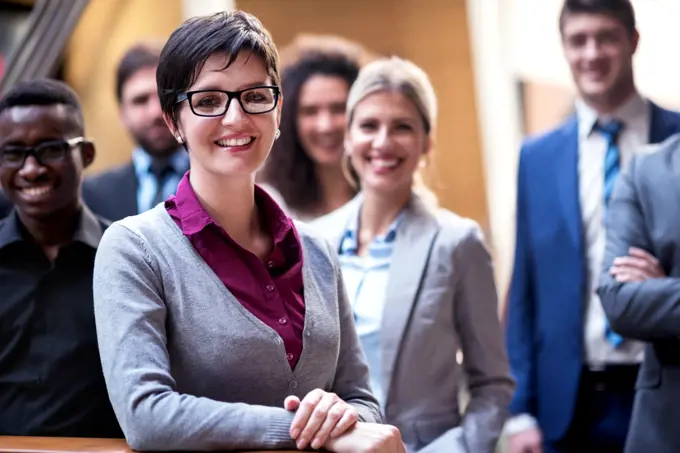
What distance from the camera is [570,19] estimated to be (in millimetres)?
3404

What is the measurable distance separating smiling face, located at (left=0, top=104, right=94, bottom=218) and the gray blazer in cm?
91

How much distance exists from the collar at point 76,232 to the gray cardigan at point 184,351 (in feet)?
1.38

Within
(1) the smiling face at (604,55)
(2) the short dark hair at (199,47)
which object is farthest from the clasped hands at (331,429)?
(1) the smiling face at (604,55)

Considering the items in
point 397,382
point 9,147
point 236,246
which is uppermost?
point 9,147

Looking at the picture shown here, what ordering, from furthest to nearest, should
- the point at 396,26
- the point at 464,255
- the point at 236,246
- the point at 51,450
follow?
1. the point at 396,26
2. the point at 464,255
3. the point at 236,246
4. the point at 51,450

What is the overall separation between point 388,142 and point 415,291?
0.43 metres

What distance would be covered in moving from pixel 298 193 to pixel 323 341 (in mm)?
2184

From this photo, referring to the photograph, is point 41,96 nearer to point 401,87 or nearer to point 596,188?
point 401,87

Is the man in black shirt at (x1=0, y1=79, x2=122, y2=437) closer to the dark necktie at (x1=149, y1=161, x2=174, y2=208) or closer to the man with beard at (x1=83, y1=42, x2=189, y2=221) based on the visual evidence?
the man with beard at (x1=83, y1=42, x2=189, y2=221)

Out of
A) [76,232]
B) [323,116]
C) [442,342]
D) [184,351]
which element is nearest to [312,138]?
[323,116]

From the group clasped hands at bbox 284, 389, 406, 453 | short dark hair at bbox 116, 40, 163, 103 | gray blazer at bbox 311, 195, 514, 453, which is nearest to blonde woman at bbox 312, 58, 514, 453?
gray blazer at bbox 311, 195, 514, 453

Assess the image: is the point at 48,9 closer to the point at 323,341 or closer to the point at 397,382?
the point at 397,382

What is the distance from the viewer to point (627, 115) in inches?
130

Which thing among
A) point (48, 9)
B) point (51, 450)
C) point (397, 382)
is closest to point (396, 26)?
point (48, 9)
